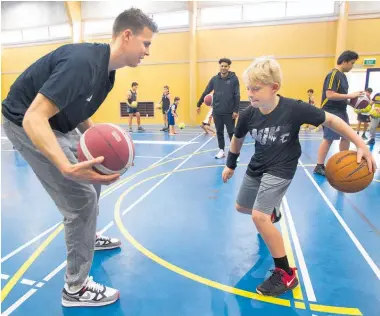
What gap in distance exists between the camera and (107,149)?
5.61 ft

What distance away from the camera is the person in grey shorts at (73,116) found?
152 cm

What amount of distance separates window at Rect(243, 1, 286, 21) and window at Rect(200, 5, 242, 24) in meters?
0.39

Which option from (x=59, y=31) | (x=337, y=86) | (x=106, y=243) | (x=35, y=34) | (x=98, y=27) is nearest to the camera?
(x=106, y=243)

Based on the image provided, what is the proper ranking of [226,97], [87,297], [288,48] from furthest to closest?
1. [288,48]
2. [226,97]
3. [87,297]

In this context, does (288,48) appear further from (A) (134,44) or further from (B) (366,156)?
(A) (134,44)

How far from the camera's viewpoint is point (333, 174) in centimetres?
261

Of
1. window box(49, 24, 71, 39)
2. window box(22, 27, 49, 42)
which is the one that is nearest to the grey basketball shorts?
window box(49, 24, 71, 39)

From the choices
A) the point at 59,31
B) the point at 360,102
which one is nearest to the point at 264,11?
the point at 360,102

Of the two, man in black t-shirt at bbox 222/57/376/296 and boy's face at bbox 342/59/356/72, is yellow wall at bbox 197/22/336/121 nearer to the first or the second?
boy's face at bbox 342/59/356/72

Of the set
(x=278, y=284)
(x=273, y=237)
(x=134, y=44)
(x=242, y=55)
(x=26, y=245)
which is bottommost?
(x=26, y=245)

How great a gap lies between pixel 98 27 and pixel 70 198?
1729 centimetres

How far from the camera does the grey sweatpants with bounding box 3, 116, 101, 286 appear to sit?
6.28 ft

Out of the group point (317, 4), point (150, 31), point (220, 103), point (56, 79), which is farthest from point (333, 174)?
point (317, 4)

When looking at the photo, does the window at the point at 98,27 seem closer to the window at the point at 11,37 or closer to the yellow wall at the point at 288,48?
the window at the point at 11,37
